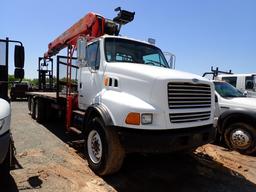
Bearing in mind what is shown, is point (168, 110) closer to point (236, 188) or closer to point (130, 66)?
point (130, 66)

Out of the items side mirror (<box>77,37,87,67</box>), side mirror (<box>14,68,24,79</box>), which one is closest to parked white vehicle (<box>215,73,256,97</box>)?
side mirror (<box>77,37,87,67</box>)

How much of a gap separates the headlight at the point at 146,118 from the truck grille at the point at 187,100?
351mm

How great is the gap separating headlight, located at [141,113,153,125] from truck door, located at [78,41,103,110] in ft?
4.39

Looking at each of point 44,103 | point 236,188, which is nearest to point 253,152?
point 236,188

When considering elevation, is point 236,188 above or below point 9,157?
below

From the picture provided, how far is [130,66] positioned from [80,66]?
185 centimetres

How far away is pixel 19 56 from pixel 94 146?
2113 mm

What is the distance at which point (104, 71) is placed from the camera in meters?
5.66

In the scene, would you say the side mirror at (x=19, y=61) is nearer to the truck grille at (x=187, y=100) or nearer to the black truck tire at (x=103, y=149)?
the black truck tire at (x=103, y=149)

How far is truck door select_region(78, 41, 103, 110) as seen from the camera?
5.84 metres

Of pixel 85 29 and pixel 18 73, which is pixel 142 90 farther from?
pixel 85 29

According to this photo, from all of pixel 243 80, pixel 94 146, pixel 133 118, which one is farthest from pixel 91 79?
pixel 243 80

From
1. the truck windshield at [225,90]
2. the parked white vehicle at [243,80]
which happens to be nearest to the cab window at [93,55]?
the truck windshield at [225,90]

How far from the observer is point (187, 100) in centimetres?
478
